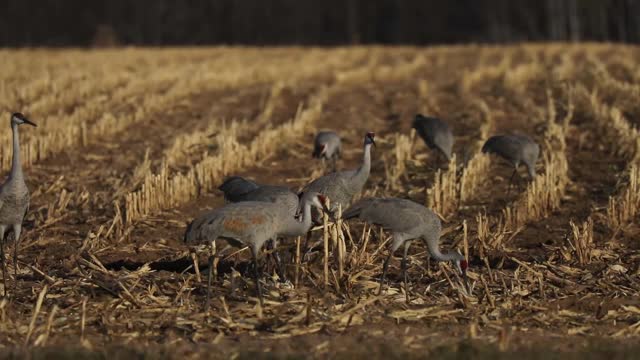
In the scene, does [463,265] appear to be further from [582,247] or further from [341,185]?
[341,185]

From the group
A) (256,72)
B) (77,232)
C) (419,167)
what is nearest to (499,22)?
(256,72)

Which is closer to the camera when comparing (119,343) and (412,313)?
(119,343)

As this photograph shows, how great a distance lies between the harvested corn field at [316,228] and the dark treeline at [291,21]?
40.0m

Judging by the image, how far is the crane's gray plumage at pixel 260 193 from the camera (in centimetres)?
988

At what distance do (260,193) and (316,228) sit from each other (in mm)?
799

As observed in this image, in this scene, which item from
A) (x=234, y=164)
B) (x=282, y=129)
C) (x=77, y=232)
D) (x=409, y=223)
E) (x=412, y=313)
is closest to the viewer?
(x=412, y=313)

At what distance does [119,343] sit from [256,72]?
79.5 ft

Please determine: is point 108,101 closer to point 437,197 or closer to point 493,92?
point 493,92

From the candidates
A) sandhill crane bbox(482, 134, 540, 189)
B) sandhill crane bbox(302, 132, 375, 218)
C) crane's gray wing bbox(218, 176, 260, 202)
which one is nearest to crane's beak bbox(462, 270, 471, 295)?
sandhill crane bbox(302, 132, 375, 218)

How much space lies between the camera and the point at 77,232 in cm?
1176

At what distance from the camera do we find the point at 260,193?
1031cm

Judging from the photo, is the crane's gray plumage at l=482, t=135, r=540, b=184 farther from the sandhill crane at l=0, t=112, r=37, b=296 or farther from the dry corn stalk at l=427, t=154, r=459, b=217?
the sandhill crane at l=0, t=112, r=37, b=296

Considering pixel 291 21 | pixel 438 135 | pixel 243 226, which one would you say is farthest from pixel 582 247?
pixel 291 21

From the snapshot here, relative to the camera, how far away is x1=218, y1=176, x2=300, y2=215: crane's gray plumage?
988 cm
